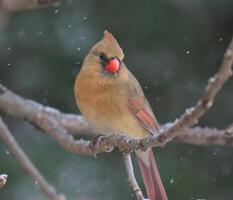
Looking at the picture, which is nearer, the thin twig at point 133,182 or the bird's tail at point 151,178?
the thin twig at point 133,182

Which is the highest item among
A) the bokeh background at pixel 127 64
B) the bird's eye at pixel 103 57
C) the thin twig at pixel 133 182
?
the bird's eye at pixel 103 57

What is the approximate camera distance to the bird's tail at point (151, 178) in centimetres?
A: 313

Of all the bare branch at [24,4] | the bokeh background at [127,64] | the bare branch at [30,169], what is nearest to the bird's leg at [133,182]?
the bare branch at [30,169]

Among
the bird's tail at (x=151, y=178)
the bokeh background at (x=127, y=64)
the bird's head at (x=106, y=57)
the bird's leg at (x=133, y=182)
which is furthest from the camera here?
the bokeh background at (x=127, y=64)

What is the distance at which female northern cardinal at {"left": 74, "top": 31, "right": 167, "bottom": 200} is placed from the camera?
3.04 meters

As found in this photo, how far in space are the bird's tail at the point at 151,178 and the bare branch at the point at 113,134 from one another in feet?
0.55

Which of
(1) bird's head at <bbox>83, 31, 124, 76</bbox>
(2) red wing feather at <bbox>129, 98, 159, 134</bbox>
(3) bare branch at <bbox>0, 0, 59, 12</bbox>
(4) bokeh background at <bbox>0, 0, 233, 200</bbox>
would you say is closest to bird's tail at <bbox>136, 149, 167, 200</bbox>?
(2) red wing feather at <bbox>129, 98, 159, 134</bbox>

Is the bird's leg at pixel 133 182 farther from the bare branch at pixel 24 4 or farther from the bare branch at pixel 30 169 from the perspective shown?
the bare branch at pixel 24 4

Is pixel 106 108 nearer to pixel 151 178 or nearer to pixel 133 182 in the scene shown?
pixel 151 178

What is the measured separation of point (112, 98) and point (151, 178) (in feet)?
1.38

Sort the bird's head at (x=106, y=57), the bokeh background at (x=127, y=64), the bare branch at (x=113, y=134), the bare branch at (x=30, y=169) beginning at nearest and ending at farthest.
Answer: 1. the bare branch at (x=113, y=134)
2. the bare branch at (x=30, y=169)
3. the bird's head at (x=106, y=57)
4. the bokeh background at (x=127, y=64)

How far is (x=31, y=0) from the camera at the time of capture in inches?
105

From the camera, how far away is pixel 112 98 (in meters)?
3.09

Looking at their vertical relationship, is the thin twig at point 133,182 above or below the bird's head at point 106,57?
below
